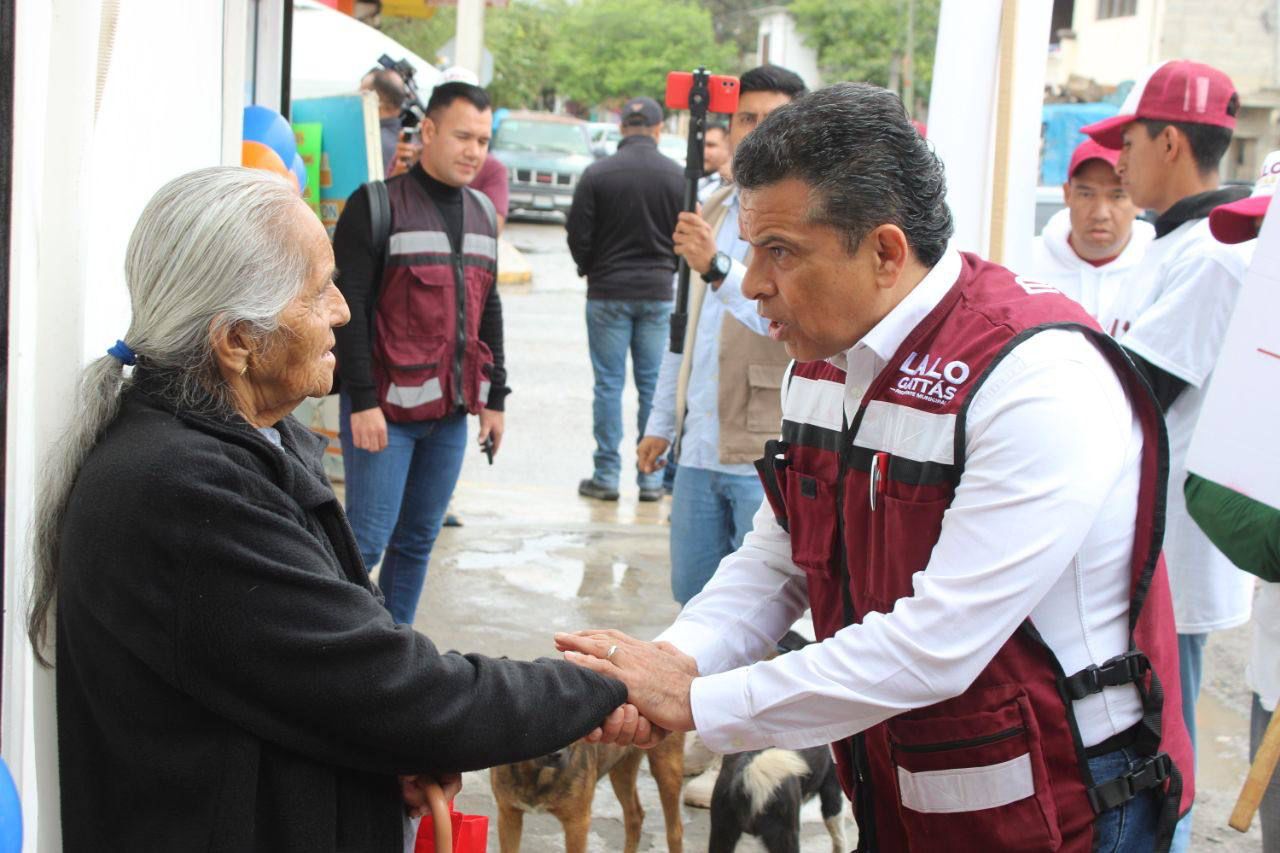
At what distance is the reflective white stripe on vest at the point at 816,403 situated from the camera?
2225 millimetres

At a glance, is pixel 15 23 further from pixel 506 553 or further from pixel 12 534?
pixel 506 553

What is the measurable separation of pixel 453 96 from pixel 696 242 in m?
1.44

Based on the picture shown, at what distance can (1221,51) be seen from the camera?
32062 millimetres

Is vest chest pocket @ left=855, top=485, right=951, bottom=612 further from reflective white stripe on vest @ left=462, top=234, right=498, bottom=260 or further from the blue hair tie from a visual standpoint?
reflective white stripe on vest @ left=462, top=234, right=498, bottom=260

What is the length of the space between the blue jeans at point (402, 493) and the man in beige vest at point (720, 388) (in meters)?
0.93

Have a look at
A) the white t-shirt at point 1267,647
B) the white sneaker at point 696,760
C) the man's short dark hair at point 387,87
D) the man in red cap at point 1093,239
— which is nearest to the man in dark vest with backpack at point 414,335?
the white sneaker at point 696,760

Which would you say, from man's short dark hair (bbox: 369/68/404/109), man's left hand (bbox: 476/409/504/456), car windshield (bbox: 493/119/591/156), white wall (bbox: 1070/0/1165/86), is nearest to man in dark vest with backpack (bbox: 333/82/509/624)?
man's left hand (bbox: 476/409/504/456)

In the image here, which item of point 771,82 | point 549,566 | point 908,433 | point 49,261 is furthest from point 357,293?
point 908,433

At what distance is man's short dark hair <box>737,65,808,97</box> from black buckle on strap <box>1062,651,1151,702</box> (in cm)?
315

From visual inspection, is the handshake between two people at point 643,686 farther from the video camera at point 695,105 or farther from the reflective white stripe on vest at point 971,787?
the video camera at point 695,105

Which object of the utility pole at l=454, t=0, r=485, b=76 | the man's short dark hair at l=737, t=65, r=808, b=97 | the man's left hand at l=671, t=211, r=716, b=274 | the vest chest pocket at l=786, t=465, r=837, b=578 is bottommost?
the vest chest pocket at l=786, t=465, r=837, b=578

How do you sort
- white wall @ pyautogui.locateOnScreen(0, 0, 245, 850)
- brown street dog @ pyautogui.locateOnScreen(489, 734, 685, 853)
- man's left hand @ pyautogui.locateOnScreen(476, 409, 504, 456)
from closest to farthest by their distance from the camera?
white wall @ pyautogui.locateOnScreen(0, 0, 245, 850), brown street dog @ pyautogui.locateOnScreen(489, 734, 685, 853), man's left hand @ pyautogui.locateOnScreen(476, 409, 504, 456)

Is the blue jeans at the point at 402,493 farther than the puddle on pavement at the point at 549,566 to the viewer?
No

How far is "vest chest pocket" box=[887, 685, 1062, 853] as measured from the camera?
6.43ft
